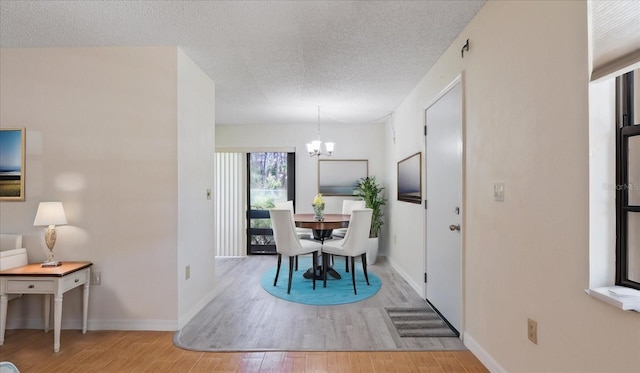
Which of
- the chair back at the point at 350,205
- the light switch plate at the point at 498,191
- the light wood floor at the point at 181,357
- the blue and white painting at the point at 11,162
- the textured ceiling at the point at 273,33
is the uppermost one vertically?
the textured ceiling at the point at 273,33

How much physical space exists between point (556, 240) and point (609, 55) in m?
0.79

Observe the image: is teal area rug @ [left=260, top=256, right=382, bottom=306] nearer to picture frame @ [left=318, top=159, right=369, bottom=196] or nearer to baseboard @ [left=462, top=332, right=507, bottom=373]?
baseboard @ [left=462, top=332, right=507, bottom=373]

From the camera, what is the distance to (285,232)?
3.84 meters

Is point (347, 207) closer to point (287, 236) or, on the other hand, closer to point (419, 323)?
point (287, 236)

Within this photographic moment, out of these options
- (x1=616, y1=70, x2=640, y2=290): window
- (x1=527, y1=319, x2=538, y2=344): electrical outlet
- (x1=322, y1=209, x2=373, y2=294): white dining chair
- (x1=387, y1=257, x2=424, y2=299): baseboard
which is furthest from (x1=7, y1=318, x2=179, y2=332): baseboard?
(x1=616, y1=70, x2=640, y2=290): window

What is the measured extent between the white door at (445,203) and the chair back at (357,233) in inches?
28.0

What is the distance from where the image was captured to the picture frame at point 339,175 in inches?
237

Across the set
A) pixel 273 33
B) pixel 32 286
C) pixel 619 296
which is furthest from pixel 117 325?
pixel 619 296

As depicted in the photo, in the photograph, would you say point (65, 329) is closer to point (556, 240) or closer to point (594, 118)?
point (556, 240)

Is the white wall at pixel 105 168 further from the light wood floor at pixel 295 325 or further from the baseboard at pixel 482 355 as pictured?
the baseboard at pixel 482 355

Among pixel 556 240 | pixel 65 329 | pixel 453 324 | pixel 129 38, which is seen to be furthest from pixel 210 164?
pixel 556 240

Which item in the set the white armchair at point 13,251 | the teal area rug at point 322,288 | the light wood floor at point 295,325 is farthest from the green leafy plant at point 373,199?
the white armchair at point 13,251

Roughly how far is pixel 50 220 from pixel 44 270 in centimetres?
38

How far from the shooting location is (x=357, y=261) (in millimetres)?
5578
